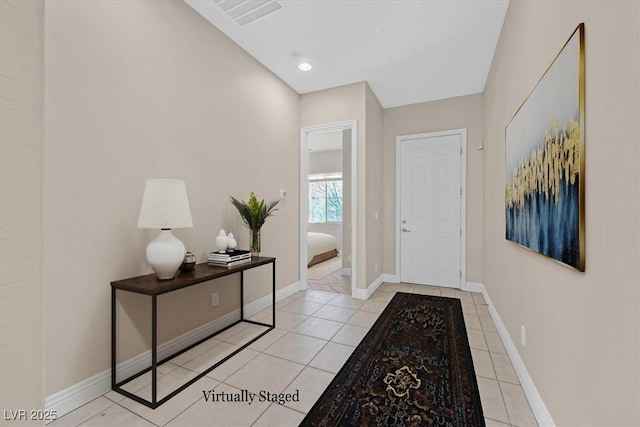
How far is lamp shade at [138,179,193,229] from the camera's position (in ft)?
5.95

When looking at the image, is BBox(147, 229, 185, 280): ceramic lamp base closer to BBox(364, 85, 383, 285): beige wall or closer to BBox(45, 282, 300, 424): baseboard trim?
BBox(45, 282, 300, 424): baseboard trim

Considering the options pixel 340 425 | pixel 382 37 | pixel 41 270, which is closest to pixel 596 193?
pixel 340 425

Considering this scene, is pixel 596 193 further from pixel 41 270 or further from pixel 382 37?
pixel 382 37

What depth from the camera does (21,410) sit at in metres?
0.58

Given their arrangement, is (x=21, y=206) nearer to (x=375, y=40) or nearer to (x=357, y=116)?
(x=375, y=40)

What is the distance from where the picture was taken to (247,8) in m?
2.40

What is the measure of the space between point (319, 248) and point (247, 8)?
4334 mm

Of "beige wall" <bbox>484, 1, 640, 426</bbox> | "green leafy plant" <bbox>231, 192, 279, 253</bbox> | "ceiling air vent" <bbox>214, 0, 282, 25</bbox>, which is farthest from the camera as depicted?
"green leafy plant" <bbox>231, 192, 279, 253</bbox>

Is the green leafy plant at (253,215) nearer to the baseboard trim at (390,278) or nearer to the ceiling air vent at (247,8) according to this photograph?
the ceiling air vent at (247,8)

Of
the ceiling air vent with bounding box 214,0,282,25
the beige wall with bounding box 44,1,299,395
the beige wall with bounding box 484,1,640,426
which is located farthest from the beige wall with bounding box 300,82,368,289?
the beige wall with bounding box 484,1,640,426

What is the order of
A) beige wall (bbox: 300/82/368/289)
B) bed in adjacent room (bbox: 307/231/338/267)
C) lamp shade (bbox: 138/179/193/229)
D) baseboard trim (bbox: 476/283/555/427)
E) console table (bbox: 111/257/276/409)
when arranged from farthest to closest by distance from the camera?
1. bed in adjacent room (bbox: 307/231/338/267)
2. beige wall (bbox: 300/82/368/289)
3. lamp shade (bbox: 138/179/193/229)
4. console table (bbox: 111/257/276/409)
5. baseboard trim (bbox: 476/283/555/427)

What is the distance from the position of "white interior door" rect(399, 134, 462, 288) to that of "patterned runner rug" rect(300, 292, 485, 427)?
1.46 m

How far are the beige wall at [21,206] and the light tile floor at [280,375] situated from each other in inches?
48.1

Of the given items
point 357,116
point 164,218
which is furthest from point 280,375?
point 357,116
